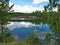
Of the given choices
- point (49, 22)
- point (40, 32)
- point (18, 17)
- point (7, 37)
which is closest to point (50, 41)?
point (49, 22)

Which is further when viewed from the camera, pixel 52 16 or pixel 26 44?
pixel 26 44

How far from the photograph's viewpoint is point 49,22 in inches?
270

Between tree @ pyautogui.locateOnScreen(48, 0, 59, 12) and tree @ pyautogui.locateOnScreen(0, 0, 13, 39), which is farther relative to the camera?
tree @ pyautogui.locateOnScreen(0, 0, 13, 39)

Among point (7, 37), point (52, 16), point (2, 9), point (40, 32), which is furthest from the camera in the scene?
point (2, 9)

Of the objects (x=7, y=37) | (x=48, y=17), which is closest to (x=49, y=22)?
(x=48, y=17)

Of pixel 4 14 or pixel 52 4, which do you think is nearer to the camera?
pixel 52 4

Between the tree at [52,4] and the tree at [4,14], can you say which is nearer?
the tree at [52,4]

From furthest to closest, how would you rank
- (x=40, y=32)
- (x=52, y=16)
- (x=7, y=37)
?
(x=7, y=37) < (x=40, y=32) < (x=52, y=16)

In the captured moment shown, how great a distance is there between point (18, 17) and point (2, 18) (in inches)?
182

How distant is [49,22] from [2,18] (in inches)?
158

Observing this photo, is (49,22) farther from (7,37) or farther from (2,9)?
(2,9)

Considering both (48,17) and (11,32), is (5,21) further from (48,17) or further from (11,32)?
(48,17)

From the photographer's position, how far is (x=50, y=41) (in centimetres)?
727

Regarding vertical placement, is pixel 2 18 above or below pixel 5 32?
above
